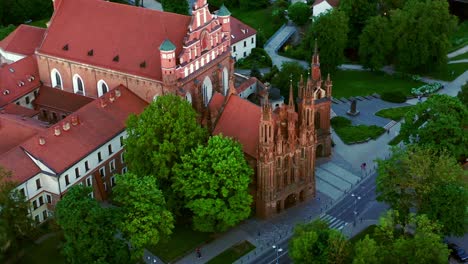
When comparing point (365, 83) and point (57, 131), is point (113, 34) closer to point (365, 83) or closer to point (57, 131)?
point (57, 131)

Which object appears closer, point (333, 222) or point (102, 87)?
point (333, 222)

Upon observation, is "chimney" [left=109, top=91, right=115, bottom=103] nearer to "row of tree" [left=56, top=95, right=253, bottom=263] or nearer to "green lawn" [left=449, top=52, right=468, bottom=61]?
"row of tree" [left=56, top=95, right=253, bottom=263]

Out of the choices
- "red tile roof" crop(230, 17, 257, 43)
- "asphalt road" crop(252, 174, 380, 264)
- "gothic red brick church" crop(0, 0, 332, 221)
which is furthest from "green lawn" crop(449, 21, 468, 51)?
"asphalt road" crop(252, 174, 380, 264)

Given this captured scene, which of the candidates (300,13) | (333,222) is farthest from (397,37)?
(333,222)

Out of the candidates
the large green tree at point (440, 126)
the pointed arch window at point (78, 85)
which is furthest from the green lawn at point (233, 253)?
the pointed arch window at point (78, 85)

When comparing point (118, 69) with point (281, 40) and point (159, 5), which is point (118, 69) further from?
point (159, 5)

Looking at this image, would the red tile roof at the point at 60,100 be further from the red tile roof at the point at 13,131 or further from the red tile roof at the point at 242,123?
the red tile roof at the point at 242,123
